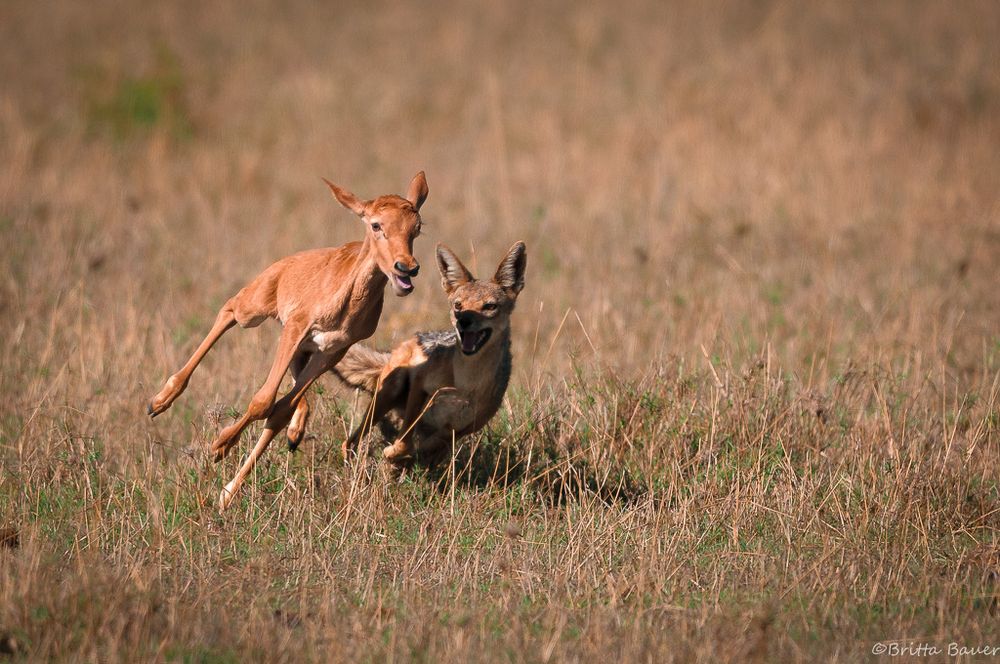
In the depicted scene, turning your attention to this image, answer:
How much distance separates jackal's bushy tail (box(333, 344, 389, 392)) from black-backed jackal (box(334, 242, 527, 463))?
12 centimetres

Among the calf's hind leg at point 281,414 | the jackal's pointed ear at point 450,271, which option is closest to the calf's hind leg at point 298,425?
the calf's hind leg at point 281,414

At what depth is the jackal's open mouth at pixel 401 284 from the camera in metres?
6.03

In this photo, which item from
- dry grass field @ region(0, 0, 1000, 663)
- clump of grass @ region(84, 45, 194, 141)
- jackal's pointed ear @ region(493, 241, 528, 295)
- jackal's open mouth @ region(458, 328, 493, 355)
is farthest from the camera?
clump of grass @ region(84, 45, 194, 141)

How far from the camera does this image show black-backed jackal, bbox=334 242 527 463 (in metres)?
7.45

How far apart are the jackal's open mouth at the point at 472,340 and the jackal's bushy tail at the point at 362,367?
2.85 ft

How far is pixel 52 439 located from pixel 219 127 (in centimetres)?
1224

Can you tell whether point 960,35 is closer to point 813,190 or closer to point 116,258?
point 813,190

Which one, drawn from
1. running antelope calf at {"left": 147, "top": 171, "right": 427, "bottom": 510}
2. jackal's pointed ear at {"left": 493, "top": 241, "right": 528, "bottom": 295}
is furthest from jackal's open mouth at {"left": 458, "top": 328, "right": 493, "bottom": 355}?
running antelope calf at {"left": 147, "top": 171, "right": 427, "bottom": 510}

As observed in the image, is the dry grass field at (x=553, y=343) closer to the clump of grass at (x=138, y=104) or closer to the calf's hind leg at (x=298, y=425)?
the clump of grass at (x=138, y=104)

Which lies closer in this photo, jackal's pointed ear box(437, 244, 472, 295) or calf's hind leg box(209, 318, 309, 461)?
calf's hind leg box(209, 318, 309, 461)

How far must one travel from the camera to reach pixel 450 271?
7867mm

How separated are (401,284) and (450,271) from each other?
183 centimetres

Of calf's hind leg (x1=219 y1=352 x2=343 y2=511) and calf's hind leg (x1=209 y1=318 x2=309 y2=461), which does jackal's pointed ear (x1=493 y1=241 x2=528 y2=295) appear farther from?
calf's hind leg (x1=209 y1=318 x2=309 y2=461)

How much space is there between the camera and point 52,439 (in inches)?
300
